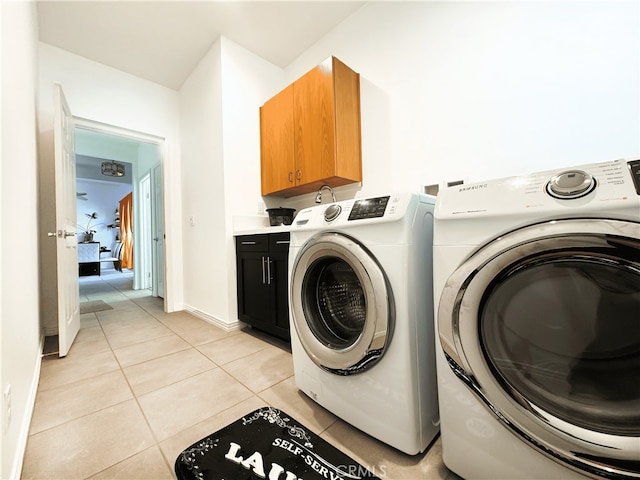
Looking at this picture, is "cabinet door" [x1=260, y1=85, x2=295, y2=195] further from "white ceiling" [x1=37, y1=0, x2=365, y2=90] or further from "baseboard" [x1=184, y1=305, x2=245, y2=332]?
"baseboard" [x1=184, y1=305, x2=245, y2=332]

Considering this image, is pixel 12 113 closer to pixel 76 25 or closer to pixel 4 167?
pixel 4 167

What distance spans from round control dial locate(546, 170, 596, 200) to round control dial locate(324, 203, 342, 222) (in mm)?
653

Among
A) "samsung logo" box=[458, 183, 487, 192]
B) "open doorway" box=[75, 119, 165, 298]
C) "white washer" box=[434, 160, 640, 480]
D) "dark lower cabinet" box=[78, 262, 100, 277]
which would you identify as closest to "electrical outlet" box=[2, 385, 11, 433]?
"white washer" box=[434, 160, 640, 480]

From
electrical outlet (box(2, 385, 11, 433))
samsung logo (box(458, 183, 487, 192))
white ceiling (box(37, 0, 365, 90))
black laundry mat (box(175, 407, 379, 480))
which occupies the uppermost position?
white ceiling (box(37, 0, 365, 90))

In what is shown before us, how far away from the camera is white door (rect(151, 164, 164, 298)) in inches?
143

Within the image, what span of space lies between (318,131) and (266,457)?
199 cm

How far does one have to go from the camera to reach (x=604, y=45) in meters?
1.19

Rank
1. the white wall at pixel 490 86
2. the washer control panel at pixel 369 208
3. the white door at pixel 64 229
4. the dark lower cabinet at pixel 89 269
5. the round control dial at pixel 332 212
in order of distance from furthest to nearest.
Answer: the dark lower cabinet at pixel 89 269 < the white door at pixel 64 229 < the white wall at pixel 490 86 < the round control dial at pixel 332 212 < the washer control panel at pixel 369 208

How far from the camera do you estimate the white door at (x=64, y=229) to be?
70.4 inches

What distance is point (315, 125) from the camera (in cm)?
209

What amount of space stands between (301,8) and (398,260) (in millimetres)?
2336

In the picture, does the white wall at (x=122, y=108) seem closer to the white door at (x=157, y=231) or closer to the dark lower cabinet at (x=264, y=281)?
the white door at (x=157, y=231)

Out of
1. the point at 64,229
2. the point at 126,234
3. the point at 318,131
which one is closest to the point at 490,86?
the point at 318,131


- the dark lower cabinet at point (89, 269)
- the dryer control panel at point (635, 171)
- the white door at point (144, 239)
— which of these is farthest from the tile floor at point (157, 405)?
the dark lower cabinet at point (89, 269)
